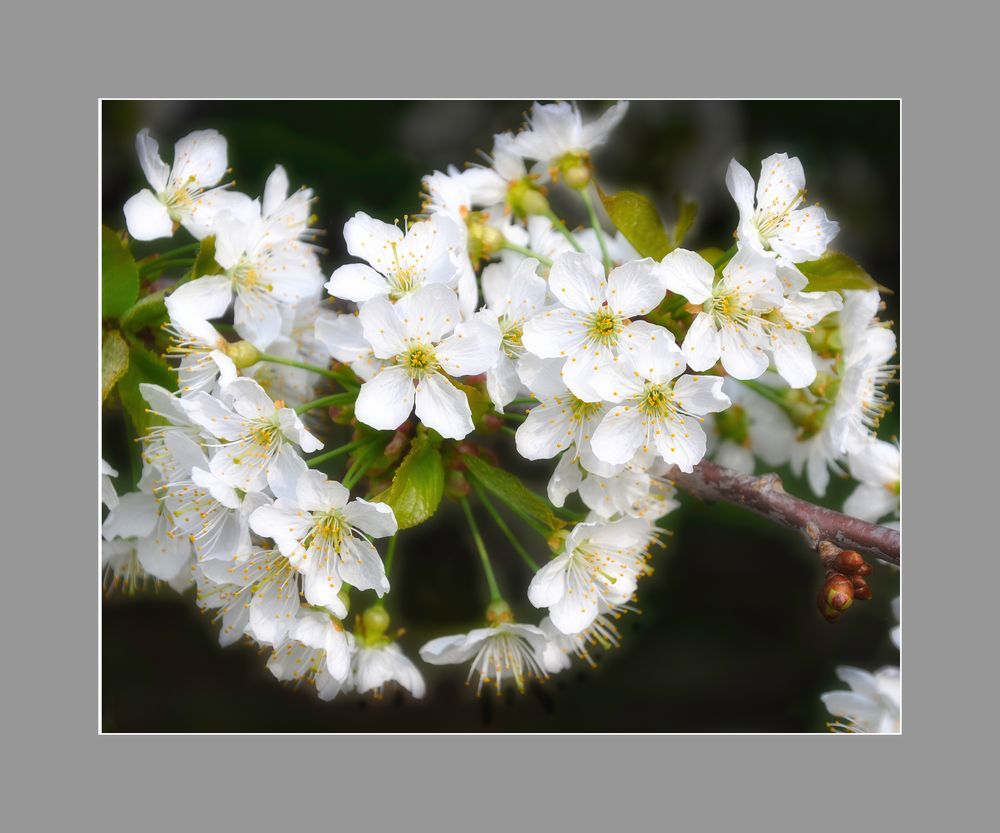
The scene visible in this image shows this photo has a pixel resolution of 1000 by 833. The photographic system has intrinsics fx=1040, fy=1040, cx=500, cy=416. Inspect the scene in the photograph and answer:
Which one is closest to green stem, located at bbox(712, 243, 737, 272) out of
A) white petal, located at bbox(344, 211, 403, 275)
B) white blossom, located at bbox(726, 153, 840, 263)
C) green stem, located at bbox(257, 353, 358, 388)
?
white blossom, located at bbox(726, 153, 840, 263)

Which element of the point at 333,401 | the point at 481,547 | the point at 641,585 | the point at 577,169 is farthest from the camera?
the point at 641,585

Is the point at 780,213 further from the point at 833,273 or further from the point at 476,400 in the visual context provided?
the point at 476,400

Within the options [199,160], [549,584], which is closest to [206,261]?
[199,160]

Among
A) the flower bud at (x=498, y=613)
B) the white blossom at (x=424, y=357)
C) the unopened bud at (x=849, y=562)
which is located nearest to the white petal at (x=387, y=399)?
the white blossom at (x=424, y=357)

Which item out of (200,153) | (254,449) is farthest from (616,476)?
(200,153)

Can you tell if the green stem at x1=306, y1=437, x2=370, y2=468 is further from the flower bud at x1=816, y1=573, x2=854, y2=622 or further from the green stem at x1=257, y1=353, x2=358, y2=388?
the flower bud at x1=816, y1=573, x2=854, y2=622

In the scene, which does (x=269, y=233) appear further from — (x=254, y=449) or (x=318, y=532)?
(x=318, y=532)
